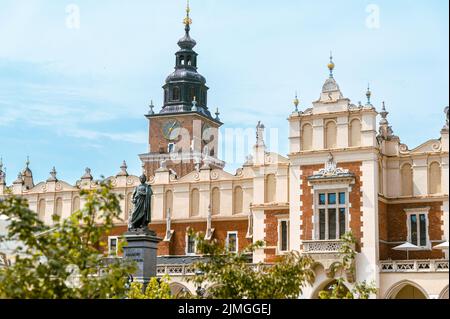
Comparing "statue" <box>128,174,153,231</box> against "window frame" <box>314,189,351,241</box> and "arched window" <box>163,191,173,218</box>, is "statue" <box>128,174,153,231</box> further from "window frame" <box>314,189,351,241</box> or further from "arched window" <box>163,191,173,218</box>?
"arched window" <box>163,191,173,218</box>

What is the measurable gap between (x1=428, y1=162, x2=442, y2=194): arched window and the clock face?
3014 centimetres

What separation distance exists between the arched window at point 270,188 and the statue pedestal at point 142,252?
13.9 m

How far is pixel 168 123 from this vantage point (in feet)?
222

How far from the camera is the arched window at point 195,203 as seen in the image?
4800 centimetres

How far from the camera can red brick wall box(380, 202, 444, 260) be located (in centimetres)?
3947

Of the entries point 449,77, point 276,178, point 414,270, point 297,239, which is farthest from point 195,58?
point 449,77

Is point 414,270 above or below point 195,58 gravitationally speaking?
below

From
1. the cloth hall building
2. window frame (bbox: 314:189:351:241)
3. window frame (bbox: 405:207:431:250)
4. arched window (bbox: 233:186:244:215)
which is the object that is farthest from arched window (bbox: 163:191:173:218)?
window frame (bbox: 405:207:431:250)

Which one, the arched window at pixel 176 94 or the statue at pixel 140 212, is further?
the arched window at pixel 176 94

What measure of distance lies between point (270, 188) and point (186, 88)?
23.5 m

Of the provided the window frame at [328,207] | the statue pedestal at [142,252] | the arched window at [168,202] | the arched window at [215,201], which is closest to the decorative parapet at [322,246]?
the window frame at [328,207]

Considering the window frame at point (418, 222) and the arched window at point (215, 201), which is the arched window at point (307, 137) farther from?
the arched window at point (215, 201)

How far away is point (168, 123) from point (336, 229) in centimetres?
3065
